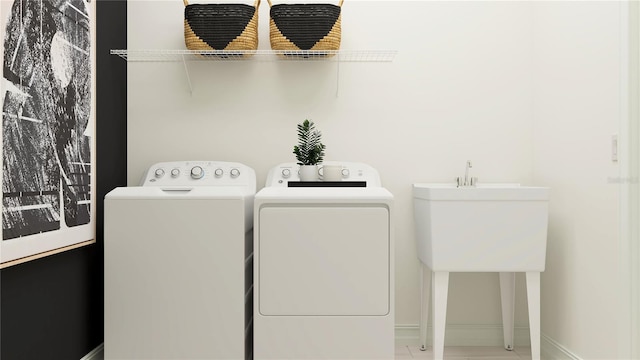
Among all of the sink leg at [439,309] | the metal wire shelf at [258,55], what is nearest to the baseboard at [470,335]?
the sink leg at [439,309]

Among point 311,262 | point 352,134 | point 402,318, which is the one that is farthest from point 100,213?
point 402,318

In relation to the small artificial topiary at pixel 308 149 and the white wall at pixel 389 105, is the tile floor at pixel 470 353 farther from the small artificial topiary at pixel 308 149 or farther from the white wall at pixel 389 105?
the small artificial topiary at pixel 308 149

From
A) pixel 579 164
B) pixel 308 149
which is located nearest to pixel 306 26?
pixel 308 149

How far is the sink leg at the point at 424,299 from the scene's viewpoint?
2.63 m

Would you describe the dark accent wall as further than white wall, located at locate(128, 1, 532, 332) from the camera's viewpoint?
No

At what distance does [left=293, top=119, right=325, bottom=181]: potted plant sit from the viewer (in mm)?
2409

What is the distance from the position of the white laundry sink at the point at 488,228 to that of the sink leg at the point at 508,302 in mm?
348

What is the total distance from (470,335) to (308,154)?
1.31m

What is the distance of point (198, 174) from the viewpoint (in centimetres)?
257

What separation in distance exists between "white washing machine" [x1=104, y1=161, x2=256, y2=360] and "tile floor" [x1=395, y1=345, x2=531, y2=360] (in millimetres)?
985

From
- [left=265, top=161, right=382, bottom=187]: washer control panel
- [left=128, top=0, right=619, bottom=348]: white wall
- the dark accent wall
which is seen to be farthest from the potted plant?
the dark accent wall

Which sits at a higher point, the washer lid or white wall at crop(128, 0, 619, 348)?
white wall at crop(128, 0, 619, 348)

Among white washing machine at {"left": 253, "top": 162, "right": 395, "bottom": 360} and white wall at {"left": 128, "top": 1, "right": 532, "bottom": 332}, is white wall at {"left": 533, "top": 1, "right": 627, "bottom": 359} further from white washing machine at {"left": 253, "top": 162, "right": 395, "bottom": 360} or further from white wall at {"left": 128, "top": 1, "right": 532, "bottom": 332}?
white washing machine at {"left": 253, "top": 162, "right": 395, "bottom": 360}

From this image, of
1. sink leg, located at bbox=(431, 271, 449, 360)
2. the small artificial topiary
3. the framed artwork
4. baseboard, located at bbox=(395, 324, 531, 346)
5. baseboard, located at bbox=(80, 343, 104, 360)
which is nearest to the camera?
the framed artwork
